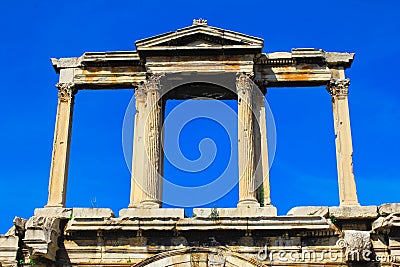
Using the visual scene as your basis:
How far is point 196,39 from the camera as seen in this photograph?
49.7ft

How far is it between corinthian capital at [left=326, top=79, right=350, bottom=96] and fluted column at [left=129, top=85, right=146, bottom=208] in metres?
5.02

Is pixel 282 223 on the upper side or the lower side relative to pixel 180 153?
lower

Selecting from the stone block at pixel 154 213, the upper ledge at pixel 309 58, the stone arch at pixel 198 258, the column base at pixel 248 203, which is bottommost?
the stone arch at pixel 198 258

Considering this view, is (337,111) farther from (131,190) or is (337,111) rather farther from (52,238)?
(52,238)

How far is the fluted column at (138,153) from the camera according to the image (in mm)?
14133

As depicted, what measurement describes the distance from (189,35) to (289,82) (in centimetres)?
300

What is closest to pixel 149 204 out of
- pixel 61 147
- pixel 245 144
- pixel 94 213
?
pixel 94 213

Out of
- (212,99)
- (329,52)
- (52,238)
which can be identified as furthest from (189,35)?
(52,238)

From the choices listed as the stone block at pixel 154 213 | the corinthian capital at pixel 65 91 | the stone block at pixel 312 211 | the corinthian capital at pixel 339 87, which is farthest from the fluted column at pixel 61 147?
the corinthian capital at pixel 339 87

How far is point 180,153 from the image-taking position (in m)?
15.4

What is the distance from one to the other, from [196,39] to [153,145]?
3.16 metres

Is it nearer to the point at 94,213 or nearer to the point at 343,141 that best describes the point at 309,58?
the point at 343,141

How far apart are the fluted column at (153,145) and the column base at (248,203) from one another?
1965mm

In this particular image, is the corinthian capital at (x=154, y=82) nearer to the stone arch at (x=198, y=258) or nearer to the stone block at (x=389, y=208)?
the stone arch at (x=198, y=258)
